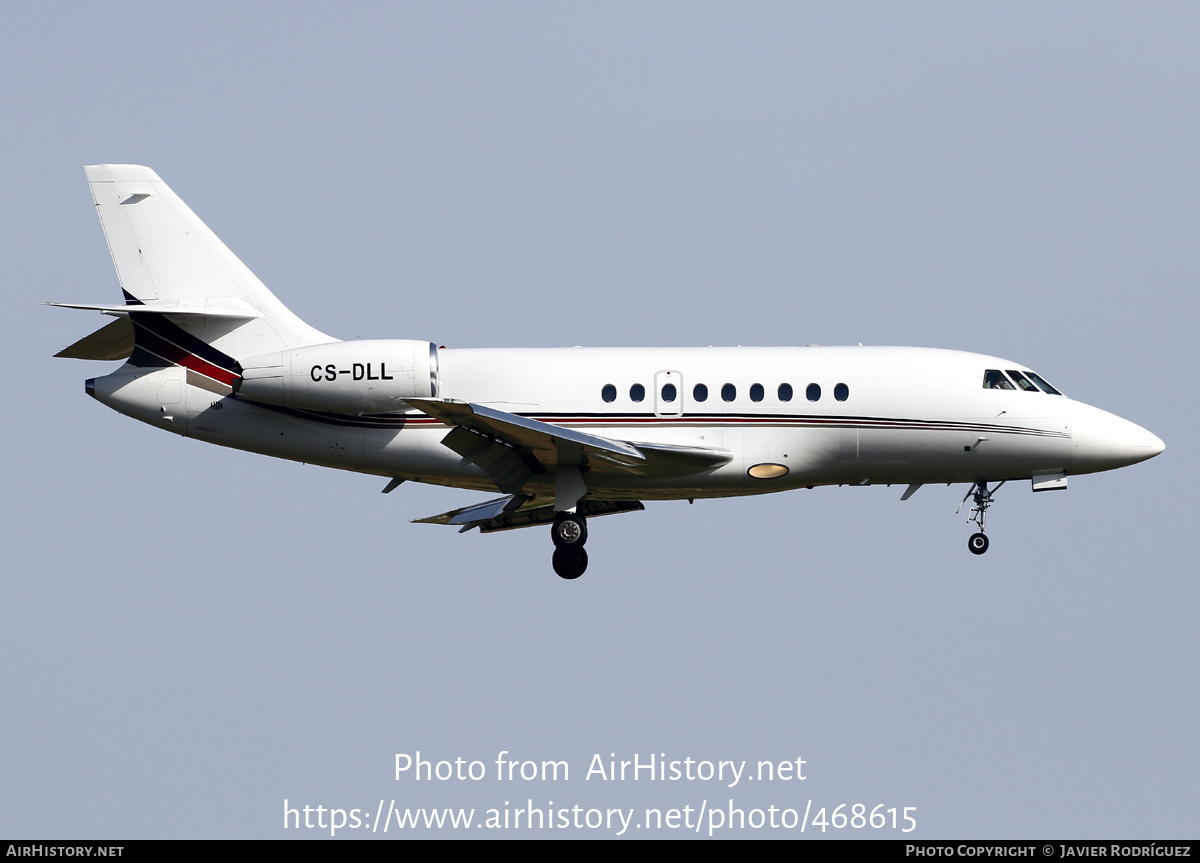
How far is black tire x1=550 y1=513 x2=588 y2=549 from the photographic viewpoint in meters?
22.9

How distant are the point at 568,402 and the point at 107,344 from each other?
8.24m

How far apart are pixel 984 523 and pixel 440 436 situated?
977 centimetres

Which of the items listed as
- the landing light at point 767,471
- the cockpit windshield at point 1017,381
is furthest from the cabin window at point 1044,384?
the landing light at point 767,471

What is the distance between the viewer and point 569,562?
23.0 m

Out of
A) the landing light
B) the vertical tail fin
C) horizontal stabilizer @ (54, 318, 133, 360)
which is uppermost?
the vertical tail fin

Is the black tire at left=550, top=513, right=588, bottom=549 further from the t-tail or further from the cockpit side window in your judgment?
the cockpit side window

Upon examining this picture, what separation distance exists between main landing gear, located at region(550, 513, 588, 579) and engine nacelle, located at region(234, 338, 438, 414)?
3.15 meters

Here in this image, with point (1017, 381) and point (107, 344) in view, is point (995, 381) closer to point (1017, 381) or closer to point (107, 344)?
point (1017, 381)

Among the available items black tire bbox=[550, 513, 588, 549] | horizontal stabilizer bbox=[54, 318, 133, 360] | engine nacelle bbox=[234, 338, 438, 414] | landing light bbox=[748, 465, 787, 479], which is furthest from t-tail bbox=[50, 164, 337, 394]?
landing light bbox=[748, 465, 787, 479]

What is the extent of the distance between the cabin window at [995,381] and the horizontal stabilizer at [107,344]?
49.1 feet

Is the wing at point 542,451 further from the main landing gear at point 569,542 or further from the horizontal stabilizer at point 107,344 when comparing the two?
the horizontal stabilizer at point 107,344

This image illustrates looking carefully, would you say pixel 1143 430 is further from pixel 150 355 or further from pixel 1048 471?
pixel 150 355

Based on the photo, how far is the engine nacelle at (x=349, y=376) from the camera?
72.9 feet

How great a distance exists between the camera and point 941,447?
23.2 m
